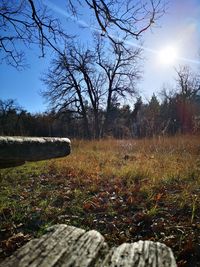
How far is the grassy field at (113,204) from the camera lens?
98.5 inches

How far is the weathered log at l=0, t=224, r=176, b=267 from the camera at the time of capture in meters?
1.24

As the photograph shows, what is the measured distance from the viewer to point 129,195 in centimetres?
366

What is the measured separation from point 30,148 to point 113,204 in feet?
6.68

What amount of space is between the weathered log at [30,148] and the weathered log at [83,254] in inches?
18.1

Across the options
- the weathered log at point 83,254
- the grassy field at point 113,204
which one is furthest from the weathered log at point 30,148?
the grassy field at point 113,204

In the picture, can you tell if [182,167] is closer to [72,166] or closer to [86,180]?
[86,180]

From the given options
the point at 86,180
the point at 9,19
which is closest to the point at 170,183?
the point at 86,180

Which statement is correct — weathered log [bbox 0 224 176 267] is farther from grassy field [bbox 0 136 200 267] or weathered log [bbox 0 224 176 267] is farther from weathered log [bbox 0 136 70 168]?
grassy field [bbox 0 136 200 267]

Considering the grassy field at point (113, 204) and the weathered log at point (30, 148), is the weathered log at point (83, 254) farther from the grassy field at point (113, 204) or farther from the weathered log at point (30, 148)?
the grassy field at point (113, 204)

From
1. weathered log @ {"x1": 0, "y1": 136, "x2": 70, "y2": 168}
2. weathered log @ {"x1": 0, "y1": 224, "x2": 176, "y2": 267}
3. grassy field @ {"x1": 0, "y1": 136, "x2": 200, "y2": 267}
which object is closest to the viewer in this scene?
weathered log @ {"x1": 0, "y1": 224, "x2": 176, "y2": 267}

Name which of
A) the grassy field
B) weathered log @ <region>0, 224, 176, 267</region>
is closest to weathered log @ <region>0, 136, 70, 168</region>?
weathered log @ <region>0, 224, 176, 267</region>

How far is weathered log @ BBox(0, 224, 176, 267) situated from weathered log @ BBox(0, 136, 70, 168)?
459mm

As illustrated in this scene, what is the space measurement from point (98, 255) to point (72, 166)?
4.56m

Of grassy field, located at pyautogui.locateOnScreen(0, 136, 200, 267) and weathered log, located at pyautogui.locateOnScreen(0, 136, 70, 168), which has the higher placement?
weathered log, located at pyautogui.locateOnScreen(0, 136, 70, 168)
